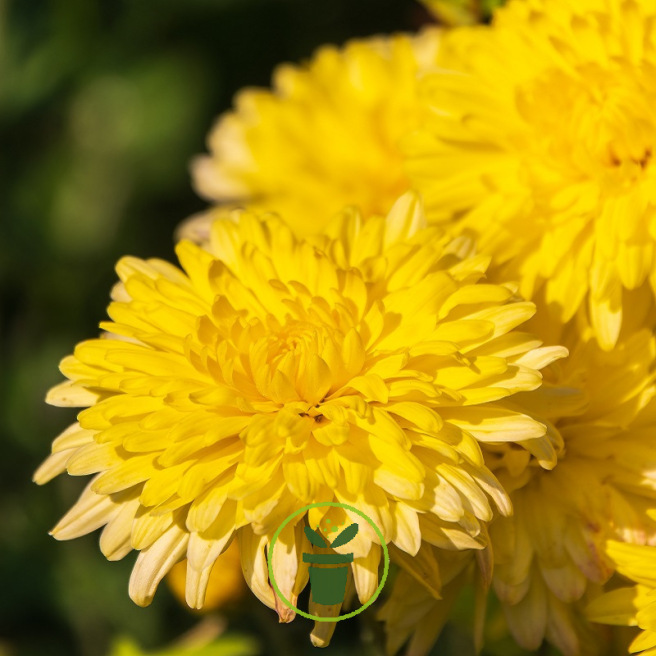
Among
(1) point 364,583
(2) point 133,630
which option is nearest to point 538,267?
(1) point 364,583

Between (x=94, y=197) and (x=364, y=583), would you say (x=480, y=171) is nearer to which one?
(x=364, y=583)

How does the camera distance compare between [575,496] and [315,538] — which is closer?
[315,538]

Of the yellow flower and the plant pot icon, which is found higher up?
the plant pot icon

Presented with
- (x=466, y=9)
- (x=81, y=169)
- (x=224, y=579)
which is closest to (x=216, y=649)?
(x=224, y=579)

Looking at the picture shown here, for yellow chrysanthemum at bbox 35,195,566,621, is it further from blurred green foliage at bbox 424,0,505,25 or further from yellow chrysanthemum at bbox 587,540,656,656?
blurred green foliage at bbox 424,0,505,25

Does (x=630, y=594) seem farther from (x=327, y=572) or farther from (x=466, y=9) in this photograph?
(x=466, y=9)

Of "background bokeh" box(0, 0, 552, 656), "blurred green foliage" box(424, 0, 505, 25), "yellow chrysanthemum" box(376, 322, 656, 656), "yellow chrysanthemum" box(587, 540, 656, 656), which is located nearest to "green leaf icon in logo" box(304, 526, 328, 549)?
"yellow chrysanthemum" box(376, 322, 656, 656)
